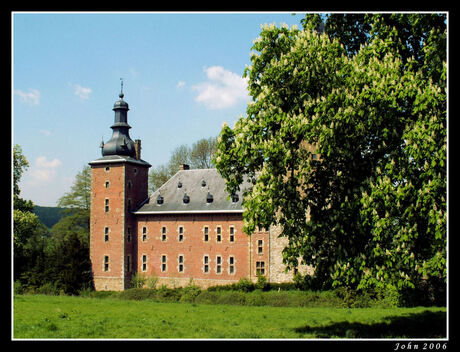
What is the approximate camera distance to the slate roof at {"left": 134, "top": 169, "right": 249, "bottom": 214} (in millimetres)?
41156

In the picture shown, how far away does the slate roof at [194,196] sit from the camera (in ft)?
135

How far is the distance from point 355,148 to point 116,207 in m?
34.1

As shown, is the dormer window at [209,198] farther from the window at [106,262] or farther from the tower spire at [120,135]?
the window at [106,262]

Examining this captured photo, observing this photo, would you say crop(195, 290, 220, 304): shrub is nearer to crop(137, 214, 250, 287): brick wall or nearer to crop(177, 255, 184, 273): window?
crop(137, 214, 250, 287): brick wall

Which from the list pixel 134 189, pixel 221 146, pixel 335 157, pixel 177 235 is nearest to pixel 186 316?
pixel 221 146

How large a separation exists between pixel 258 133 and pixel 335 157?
→ 2.16m

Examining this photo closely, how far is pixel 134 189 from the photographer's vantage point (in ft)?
→ 147

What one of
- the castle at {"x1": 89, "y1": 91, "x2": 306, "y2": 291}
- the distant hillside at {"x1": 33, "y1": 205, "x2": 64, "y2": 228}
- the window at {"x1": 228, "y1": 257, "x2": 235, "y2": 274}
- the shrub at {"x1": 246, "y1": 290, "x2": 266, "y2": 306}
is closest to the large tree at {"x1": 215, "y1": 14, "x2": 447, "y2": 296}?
the shrub at {"x1": 246, "y1": 290, "x2": 266, "y2": 306}

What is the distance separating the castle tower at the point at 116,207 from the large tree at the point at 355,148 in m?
31.2

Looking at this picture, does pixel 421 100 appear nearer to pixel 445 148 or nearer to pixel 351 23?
pixel 445 148

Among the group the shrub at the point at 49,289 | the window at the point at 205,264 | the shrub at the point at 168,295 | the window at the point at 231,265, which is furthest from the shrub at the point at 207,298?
the shrub at the point at 49,289

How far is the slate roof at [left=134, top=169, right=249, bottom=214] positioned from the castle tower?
179cm
